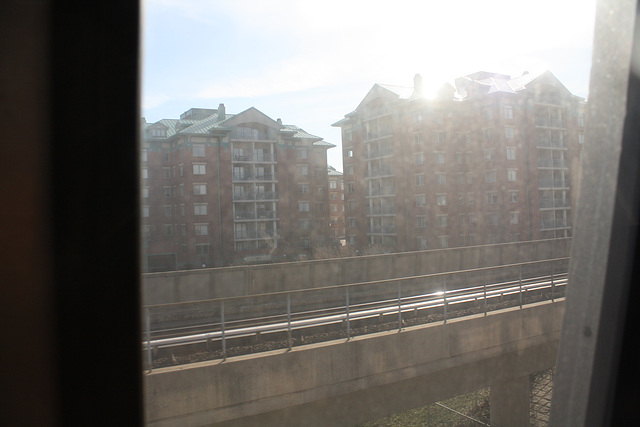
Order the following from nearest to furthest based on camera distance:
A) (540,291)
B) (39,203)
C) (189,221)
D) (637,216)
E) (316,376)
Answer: (637,216)
(39,203)
(316,376)
(540,291)
(189,221)

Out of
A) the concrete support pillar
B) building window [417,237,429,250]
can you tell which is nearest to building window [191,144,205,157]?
building window [417,237,429,250]

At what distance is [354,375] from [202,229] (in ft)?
39.0

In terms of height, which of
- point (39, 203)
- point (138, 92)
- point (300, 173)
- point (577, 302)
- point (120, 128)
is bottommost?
point (577, 302)

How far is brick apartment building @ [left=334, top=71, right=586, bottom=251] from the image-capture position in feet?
53.2

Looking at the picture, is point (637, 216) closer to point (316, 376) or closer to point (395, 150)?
point (316, 376)

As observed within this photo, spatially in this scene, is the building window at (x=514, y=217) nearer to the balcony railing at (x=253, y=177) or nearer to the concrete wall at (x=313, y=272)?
the concrete wall at (x=313, y=272)

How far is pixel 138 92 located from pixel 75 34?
24cm

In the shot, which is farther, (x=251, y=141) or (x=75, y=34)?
(x=251, y=141)

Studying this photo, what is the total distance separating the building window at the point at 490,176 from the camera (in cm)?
1822

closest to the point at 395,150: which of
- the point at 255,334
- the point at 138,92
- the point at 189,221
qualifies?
the point at 189,221

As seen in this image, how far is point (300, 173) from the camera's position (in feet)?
64.0

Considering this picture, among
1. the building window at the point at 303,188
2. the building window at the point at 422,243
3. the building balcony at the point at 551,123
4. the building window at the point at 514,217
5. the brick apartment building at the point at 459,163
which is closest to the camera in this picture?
the building balcony at the point at 551,123

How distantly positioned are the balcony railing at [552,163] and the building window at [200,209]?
40.3ft

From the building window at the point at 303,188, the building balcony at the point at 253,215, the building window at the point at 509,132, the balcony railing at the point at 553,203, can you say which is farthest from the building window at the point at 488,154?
the building balcony at the point at 253,215
